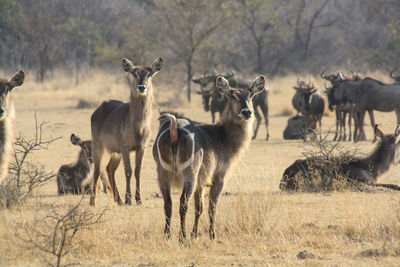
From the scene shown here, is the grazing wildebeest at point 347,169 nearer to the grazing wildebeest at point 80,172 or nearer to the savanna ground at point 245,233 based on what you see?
the savanna ground at point 245,233

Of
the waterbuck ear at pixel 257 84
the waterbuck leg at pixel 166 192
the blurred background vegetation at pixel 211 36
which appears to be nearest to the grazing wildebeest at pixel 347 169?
the waterbuck ear at pixel 257 84

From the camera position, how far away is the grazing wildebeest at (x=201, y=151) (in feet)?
20.3

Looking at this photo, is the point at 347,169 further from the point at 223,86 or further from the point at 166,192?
the point at 166,192

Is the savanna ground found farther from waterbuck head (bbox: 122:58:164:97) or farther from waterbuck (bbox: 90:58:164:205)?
waterbuck head (bbox: 122:58:164:97)

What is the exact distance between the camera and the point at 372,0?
147ft

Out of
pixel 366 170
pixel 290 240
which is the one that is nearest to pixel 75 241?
pixel 290 240

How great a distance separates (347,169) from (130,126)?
11.0 ft

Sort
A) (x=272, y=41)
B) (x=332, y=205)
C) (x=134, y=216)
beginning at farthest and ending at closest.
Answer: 1. (x=272, y=41)
2. (x=332, y=205)
3. (x=134, y=216)

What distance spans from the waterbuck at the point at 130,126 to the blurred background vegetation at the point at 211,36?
69.2ft

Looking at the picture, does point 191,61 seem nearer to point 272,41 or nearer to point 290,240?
point 272,41

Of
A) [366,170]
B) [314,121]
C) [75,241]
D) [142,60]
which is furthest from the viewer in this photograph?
[142,60]

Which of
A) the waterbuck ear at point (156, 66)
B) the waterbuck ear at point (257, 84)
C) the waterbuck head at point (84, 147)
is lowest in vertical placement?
the waterbuck head at point (84, 147)

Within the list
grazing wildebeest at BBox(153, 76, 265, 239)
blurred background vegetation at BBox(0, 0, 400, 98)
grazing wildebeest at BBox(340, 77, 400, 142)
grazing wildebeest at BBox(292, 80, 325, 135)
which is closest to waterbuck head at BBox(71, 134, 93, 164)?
grazing wildebeest at BBox(153, 76, 265, 239)

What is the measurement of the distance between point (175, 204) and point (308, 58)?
37.8 metres
